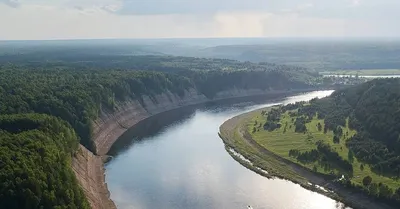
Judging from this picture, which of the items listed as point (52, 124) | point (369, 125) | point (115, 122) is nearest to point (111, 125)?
point (115, 122)

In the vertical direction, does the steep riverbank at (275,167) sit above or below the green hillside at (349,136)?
below

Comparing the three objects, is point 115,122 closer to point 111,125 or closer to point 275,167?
point 111,125

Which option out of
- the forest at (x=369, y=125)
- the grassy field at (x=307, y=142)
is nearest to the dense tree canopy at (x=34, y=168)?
the grassy field at (x=307, y=142)

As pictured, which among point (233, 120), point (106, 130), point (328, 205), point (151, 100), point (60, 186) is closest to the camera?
point (60, 186)

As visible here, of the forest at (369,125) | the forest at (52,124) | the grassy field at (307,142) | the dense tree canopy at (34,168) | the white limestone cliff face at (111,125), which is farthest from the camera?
the grassy field at (307,142)

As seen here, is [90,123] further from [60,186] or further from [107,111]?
[60,186]

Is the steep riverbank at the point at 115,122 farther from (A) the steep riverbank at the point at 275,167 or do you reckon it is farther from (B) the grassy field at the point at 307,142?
(B) the grassy field at the point at 307,142

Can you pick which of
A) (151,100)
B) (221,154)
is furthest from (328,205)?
(151,100)
